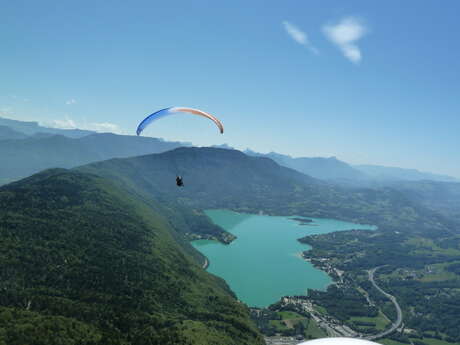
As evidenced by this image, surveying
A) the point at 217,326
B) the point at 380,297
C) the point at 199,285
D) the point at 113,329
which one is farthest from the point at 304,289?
the point at 113,329

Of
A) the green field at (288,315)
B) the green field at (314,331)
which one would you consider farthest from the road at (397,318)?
the green field at (288,315)

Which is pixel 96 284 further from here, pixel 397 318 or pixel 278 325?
pixel 397 318

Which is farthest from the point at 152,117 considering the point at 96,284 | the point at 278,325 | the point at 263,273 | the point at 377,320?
the point at 263,273

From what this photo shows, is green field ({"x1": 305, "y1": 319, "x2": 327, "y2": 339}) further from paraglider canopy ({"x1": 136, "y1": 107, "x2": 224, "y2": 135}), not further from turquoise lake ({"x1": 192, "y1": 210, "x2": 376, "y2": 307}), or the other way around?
paraglider canopy ({"x1": 136, "y1": 107, "x2": 224, "y2": 135})

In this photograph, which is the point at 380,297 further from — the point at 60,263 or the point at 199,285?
the point at 60,263

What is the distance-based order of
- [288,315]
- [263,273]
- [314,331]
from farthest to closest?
[263,273] → [288,315] → [314,331]

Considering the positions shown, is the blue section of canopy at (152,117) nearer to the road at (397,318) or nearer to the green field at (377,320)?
the road at (397,318)

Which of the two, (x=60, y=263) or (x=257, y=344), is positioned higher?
(x=60, y=263)

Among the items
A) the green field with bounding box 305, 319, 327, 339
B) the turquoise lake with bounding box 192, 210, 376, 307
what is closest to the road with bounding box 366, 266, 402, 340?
the green field with bounding box 305, 319, 327, 339
